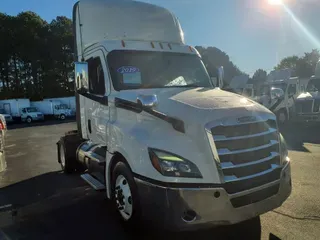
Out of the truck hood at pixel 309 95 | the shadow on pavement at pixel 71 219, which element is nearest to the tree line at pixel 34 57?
the truck hood at pixel 309 95

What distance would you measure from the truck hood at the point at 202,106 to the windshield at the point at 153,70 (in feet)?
1.21

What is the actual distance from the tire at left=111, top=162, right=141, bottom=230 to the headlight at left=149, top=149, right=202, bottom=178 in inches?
21.9

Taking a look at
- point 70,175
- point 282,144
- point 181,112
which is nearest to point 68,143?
point 70,175

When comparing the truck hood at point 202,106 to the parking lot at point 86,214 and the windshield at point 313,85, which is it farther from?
the windshield at point 313,85

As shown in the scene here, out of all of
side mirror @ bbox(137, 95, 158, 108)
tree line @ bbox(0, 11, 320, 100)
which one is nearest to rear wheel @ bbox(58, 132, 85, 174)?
side mirror @ bbox(137, 95, 158, 108)

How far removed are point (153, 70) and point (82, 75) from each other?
128 centimetres

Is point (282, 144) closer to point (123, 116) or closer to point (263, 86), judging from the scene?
point (123, 116)

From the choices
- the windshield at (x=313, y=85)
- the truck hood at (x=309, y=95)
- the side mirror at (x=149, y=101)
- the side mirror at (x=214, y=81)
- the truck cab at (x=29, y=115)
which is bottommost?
the truck cab at (x=29, y=115)

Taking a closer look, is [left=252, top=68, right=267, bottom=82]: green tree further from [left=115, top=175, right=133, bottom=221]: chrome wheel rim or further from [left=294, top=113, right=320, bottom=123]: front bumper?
[left=115, top=175, right=133, bottom=221]: chrome wheel rim

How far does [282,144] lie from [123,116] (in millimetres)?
2232

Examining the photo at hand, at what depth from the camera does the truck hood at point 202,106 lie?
12.4 feet

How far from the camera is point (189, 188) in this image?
3.52 metres

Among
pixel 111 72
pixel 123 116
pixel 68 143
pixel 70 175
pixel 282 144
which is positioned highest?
pixel 111 72

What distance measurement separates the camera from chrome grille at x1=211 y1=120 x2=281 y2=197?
3670 mm
